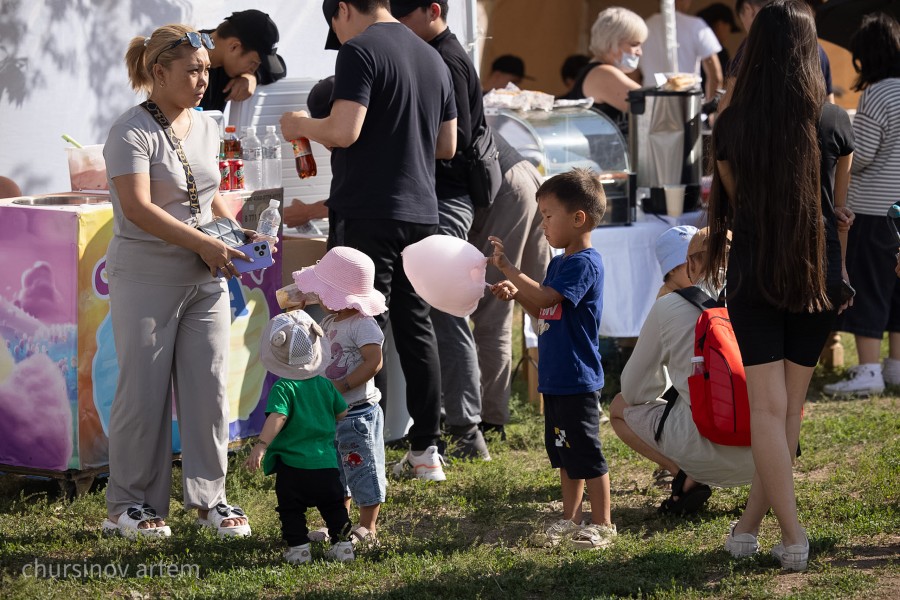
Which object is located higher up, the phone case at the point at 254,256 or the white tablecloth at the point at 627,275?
the phone case at the point at 254,256

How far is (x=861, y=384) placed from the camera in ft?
21.3

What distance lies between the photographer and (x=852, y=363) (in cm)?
725

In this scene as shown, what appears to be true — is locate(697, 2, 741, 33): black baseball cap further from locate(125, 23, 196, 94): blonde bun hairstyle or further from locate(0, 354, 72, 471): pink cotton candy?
locate(0, 354, 72, 471): pink cotton candy

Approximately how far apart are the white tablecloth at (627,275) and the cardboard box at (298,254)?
67.9 inches

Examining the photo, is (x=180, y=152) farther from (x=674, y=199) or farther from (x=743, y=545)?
(x=674, y=199)

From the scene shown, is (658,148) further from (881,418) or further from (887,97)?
(881,418)

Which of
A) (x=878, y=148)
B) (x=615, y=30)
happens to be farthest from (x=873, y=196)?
(x=615, y=30)

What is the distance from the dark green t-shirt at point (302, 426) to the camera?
365cm

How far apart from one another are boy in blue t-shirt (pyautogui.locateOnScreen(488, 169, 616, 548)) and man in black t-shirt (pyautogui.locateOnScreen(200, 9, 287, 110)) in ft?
7.67

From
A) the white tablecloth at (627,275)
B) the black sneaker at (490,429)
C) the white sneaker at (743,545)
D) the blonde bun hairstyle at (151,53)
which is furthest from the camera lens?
the white tablecloth at (627,275)

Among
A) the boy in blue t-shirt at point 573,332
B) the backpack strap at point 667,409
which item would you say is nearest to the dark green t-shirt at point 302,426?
the boy in blue t-shirt at point 573,332

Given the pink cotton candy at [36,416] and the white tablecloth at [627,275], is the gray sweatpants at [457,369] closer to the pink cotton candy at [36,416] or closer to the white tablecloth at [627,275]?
the white tablecloth at [627,275]

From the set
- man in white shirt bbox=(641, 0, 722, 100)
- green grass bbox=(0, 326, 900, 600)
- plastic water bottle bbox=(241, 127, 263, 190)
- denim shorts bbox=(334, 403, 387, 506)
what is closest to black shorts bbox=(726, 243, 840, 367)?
green grass bbox=(0, 326, 900, 600)

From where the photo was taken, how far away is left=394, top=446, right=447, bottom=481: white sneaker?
4.86 meters
